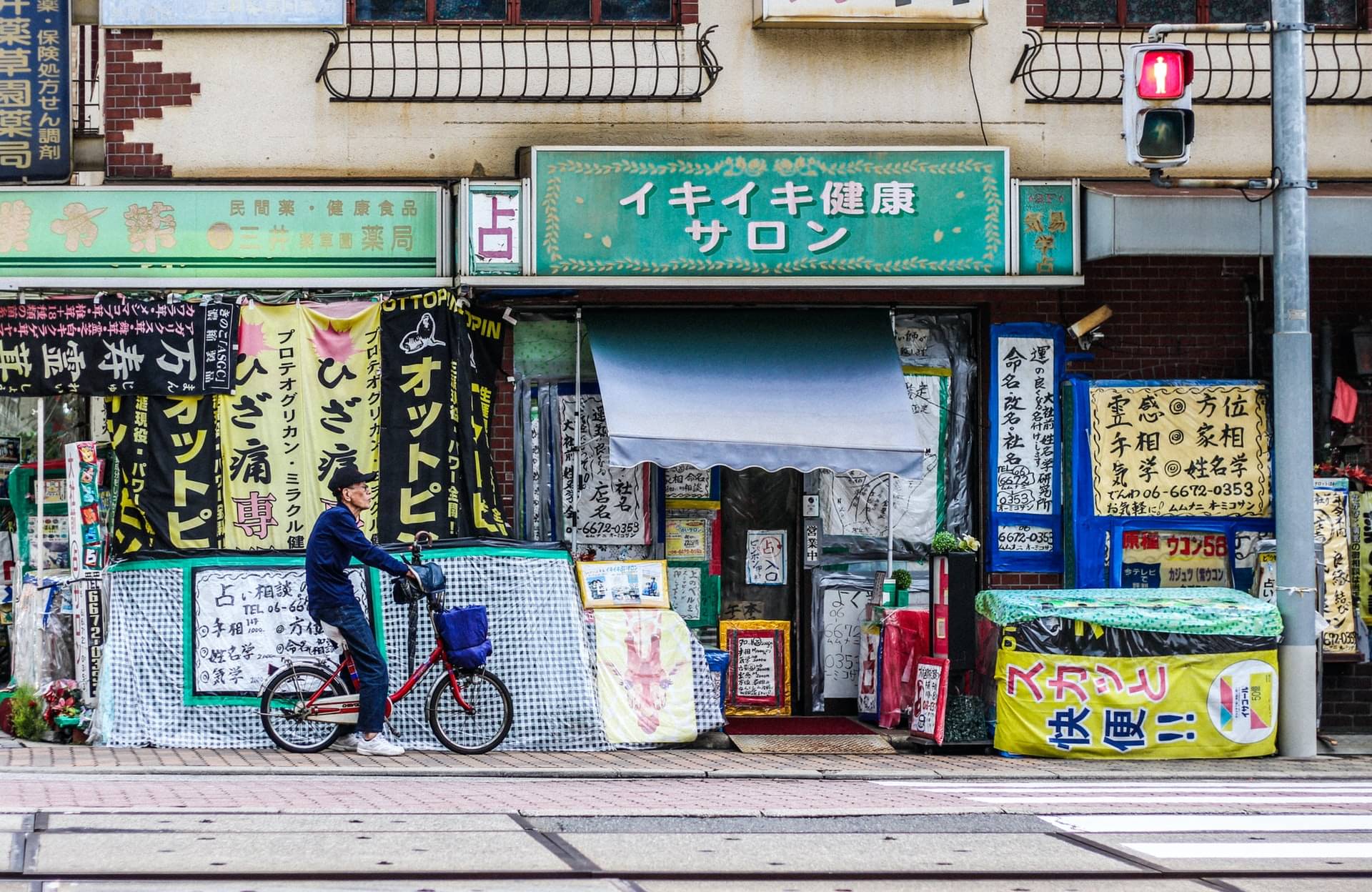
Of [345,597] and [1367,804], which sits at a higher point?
[345,597]

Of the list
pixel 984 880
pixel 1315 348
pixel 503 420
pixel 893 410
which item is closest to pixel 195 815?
pixel 984 880

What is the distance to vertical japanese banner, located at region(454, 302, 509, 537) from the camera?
43.2 ft

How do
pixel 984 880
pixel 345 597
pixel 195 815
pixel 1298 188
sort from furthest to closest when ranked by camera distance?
pixel 1298 188
pixel 345 597
pixel 195 815
pixel 984 880

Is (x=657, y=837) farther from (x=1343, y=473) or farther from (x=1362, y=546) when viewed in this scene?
(x=1343, y=473)

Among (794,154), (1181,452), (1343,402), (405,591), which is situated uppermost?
(794,154)

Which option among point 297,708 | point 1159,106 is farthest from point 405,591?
point 1159,106

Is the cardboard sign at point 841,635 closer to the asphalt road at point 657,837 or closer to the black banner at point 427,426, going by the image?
the black banner at point 427,426

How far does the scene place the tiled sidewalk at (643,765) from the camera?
11.3 metres

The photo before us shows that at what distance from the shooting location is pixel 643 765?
471 inches

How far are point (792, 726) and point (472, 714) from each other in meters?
2.83

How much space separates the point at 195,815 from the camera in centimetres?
875

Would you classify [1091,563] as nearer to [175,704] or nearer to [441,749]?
[441,749]

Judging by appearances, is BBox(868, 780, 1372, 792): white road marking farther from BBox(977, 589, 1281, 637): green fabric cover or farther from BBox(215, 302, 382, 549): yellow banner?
BBox(215, 302, 382, 549): yellow banner

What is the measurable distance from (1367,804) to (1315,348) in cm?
517
